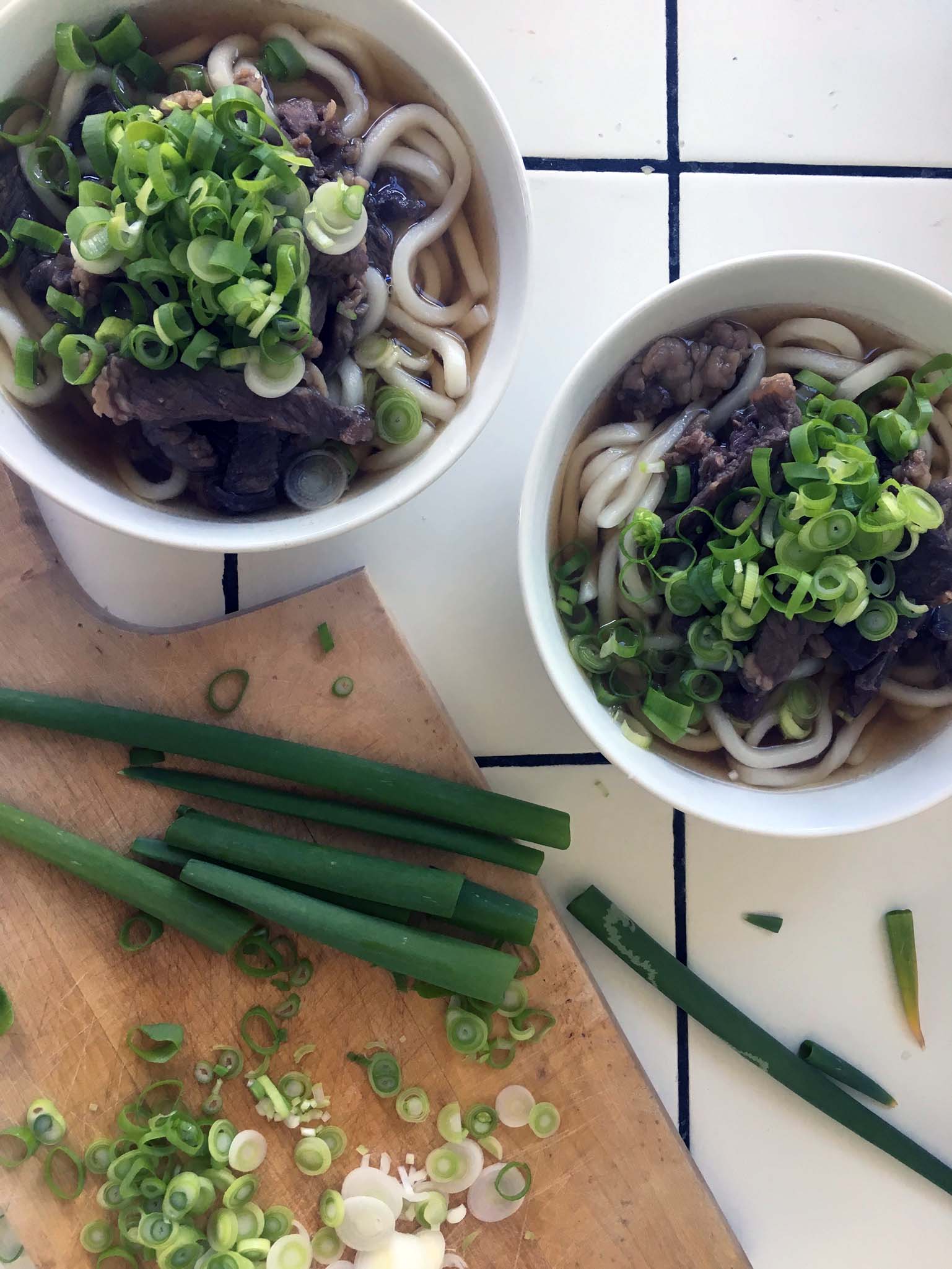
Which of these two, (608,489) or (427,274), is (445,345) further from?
(608,489)

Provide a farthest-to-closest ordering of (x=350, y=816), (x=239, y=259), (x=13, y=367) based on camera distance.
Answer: (x=350, y=816), (x=13, y=367), (x=239, y=259)

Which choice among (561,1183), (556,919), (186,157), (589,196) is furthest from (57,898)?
(589,196)

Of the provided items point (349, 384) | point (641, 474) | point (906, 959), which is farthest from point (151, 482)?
point (906, 959)

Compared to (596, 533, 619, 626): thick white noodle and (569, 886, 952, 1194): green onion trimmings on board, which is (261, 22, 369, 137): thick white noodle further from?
(569, 886, 952, 1194): green onion trimmings on board

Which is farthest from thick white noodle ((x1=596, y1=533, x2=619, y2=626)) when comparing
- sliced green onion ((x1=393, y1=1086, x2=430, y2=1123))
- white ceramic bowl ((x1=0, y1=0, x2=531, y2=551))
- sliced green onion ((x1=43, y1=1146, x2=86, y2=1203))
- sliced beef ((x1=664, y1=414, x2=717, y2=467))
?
sliced green onion ((x1=43, y1=1146, x2=86, y2=1203))

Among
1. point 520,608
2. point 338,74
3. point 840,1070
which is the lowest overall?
point 840,1070
